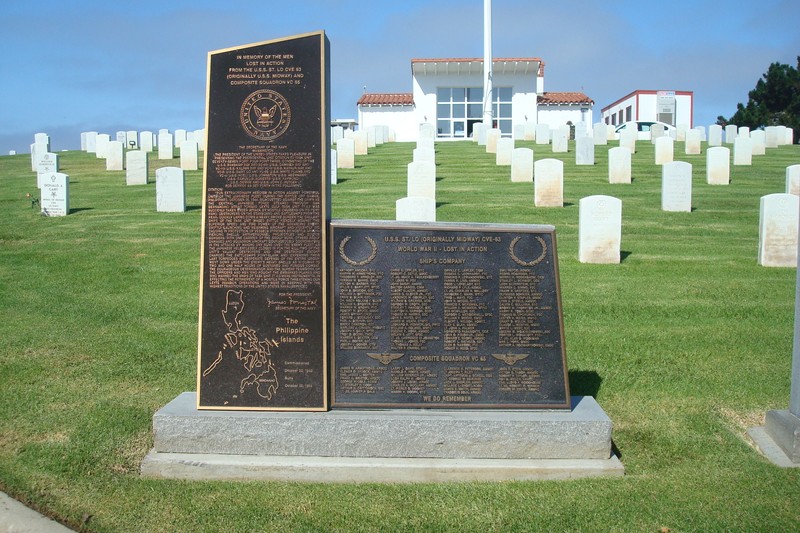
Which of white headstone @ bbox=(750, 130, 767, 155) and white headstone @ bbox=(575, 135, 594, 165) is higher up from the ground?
white headstone @ bbox=(750, 130, 767, 155)

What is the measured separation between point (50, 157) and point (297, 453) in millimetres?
21862

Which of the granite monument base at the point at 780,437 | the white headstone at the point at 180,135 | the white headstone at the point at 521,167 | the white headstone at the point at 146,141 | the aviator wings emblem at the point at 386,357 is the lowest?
the granite monument base at the point at 780,437

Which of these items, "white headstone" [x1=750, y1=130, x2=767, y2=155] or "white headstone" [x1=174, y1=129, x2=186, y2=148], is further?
"white headstone" [x1=174, y1=129, x2=186, y2=148]

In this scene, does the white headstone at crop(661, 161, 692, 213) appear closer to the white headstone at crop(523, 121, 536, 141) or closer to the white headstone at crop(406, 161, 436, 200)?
the white headstone at crop(406, 161, 436, 200)

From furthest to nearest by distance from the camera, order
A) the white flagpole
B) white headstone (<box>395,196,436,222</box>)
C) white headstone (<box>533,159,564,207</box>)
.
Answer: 1. the white flagpole
2. white headstone (<box>533,159,564,207</box>)
3. white headstone (<box>395,196,436,222</box>)

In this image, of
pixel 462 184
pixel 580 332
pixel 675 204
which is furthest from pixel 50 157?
pixel 580 332

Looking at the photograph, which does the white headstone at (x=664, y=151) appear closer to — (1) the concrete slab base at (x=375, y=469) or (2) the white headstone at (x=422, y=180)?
(2) the white headstone at (x=422, y=180)

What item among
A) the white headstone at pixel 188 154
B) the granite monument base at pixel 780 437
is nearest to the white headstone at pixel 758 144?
the white headstone at pixel 188 154

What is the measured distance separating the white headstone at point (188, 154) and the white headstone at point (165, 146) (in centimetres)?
445

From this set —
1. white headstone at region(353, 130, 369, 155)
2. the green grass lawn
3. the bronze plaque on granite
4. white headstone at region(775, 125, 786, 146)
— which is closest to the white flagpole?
white headstone at region(353, 130, 369, 155)

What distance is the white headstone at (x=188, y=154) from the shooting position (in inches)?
1090

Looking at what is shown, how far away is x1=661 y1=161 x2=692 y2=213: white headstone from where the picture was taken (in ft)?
61.4

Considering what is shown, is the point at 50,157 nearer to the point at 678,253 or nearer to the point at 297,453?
the point at 678,253

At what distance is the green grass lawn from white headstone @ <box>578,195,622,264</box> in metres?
0.37
